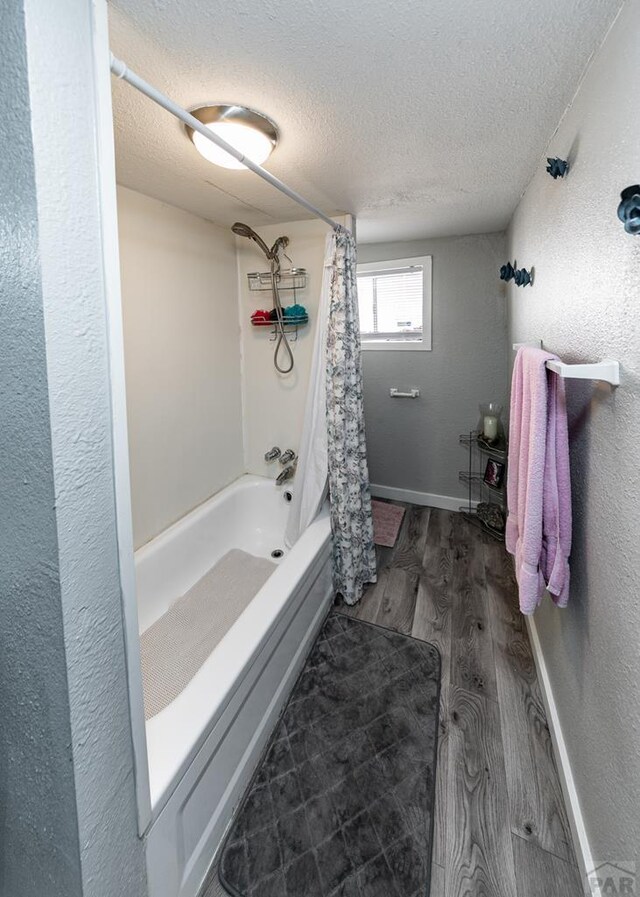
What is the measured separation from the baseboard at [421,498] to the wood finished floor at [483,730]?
25.8 inches

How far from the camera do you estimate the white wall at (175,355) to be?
183 cm

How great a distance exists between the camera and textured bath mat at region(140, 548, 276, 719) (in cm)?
156

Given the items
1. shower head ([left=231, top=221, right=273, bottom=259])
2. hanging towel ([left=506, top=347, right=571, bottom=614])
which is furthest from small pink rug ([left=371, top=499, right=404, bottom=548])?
shower head ([left=231, top=221, right=273, bottom=259])

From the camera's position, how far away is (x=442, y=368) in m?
3.14

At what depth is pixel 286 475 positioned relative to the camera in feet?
8.55

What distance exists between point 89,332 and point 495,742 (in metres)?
1.83

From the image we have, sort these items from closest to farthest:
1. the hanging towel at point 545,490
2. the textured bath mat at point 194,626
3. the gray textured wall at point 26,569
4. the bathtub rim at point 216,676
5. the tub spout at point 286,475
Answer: the gray textured wall at point 26,569
the bathtub rim at point 216,676
the hanging towel at point 545,490
the textured bath mat at point 194,626
the tub spout at point 286,475

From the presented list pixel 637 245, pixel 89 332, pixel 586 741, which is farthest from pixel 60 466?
pixel 586 741

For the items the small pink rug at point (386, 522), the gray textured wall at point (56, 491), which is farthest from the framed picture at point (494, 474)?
the gray textured wall at point (56, 491)

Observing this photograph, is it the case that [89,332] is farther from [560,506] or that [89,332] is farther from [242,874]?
[242,874]

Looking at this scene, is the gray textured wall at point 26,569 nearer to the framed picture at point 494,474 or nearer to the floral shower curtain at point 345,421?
the floral shower curtain at point 345,421

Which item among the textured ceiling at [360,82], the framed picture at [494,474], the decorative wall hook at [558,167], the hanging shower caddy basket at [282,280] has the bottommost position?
the framed picture at [494,474]

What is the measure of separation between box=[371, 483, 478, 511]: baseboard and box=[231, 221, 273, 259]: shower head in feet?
7.08

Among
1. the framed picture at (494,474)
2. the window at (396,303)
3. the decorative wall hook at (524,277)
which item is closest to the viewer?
the decorative wall hook at (524,277)
